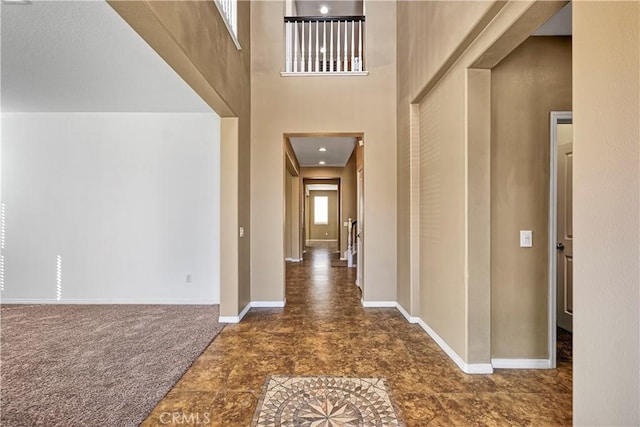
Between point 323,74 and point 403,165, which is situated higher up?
point 323,74

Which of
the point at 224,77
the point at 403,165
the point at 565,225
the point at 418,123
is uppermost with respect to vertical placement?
the point at 224,77

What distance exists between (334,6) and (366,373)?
257 inches

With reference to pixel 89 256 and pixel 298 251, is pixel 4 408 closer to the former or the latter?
pixel 89 256

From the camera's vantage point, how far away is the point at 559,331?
10.3 feet

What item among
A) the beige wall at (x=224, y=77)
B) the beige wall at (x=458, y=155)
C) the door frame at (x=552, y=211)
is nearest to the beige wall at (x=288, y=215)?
the beige wall at (x=224, y=77)

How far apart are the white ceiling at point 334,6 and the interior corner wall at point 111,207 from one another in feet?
11.4

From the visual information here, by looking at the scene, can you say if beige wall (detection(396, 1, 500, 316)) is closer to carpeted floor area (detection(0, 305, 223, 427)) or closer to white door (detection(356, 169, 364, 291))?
white door (detection(356, 169, 364, 291))

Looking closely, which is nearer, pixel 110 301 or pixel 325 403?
pixel 325 403

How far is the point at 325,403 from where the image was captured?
6.35 feet

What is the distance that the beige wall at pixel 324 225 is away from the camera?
48.5 feet

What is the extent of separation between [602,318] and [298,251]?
763 centimetres

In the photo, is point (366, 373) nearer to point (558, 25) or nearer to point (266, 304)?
point (266, 304)

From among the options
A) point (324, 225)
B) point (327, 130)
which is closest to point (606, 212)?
point (327, 130)

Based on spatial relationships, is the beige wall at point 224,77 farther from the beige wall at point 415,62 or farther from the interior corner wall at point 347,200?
the interior corner wall at point 347,200
